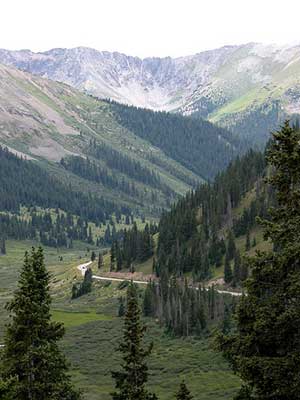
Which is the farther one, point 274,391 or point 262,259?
point 262,259

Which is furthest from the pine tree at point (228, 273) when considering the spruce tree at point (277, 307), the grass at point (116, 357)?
the spruce tree at point (277, 307)

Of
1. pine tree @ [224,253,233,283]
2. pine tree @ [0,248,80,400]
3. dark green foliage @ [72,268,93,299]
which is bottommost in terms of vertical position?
dark green foliage @ [72,268,93,299]

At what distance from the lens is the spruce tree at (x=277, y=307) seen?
20219 millimetres

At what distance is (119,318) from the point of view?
12012cm

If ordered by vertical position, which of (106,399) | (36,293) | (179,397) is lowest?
(106,399)

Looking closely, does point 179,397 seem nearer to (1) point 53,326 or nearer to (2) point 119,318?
(1) point 53,326

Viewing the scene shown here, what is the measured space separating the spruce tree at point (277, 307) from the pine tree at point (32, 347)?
956 centimetres

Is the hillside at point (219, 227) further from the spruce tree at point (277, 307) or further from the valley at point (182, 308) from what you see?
the spruce tree at point (277, 307)

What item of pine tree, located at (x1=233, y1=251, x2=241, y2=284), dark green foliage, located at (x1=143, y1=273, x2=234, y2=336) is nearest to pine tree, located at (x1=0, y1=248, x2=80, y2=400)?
dark green foliage, located at (x1=143, y1=273, x2=234, y2=336)

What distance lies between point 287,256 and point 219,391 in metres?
50.4

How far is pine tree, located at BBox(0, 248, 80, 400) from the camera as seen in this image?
26.5m

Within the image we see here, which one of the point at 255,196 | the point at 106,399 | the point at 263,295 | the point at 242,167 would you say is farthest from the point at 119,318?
the point at 263,295

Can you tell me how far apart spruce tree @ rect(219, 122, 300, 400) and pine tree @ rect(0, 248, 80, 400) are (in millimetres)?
9555

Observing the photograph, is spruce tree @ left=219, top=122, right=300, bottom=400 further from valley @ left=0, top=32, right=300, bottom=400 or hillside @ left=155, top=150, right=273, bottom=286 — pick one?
hillside @ left=155, top=150, right=273, bottom=286
